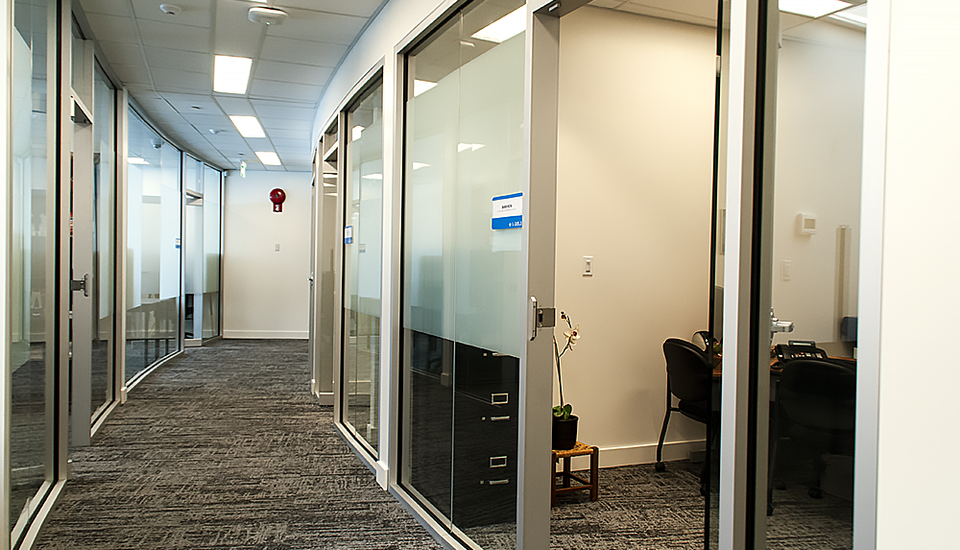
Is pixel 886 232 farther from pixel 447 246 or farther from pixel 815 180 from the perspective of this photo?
pixel 447 246

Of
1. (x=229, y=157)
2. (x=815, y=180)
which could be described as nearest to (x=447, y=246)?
(x=815, y=180)

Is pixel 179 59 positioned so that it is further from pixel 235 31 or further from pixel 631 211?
pixel 631 211

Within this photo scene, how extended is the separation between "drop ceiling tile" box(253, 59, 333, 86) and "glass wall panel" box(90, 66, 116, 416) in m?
1.20

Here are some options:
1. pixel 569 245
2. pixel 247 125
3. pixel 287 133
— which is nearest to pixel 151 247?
pixel 247 125

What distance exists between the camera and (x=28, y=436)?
2994mm

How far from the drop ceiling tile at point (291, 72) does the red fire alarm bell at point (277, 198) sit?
5.64m

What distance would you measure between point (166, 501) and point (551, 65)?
9.65 feet

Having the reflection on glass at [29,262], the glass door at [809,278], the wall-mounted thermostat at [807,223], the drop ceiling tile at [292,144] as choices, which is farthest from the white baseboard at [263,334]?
the wall-mounted thermostat at [807,223]

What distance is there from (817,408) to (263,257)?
35.5ft

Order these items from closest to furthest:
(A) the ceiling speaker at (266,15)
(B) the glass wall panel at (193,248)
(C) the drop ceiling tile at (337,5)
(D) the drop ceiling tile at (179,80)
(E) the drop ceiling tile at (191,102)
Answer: (C) the drop ceiling tile at (337,5), (A) the ceiling speaker at (266,15), (D) the drop ceiling tile at (179,80), (E) the drop ceiling tile at (191,102), (B) the glass wall panel at (193,248)

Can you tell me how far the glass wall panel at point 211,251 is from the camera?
10.1 m

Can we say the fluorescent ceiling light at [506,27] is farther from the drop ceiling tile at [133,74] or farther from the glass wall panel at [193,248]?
the glass wall panel at [193,248]

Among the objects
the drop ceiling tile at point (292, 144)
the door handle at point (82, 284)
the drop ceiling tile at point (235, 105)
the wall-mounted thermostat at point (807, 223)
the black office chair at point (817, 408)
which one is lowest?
the black office chair at point (817, 408)

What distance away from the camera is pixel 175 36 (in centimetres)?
452
